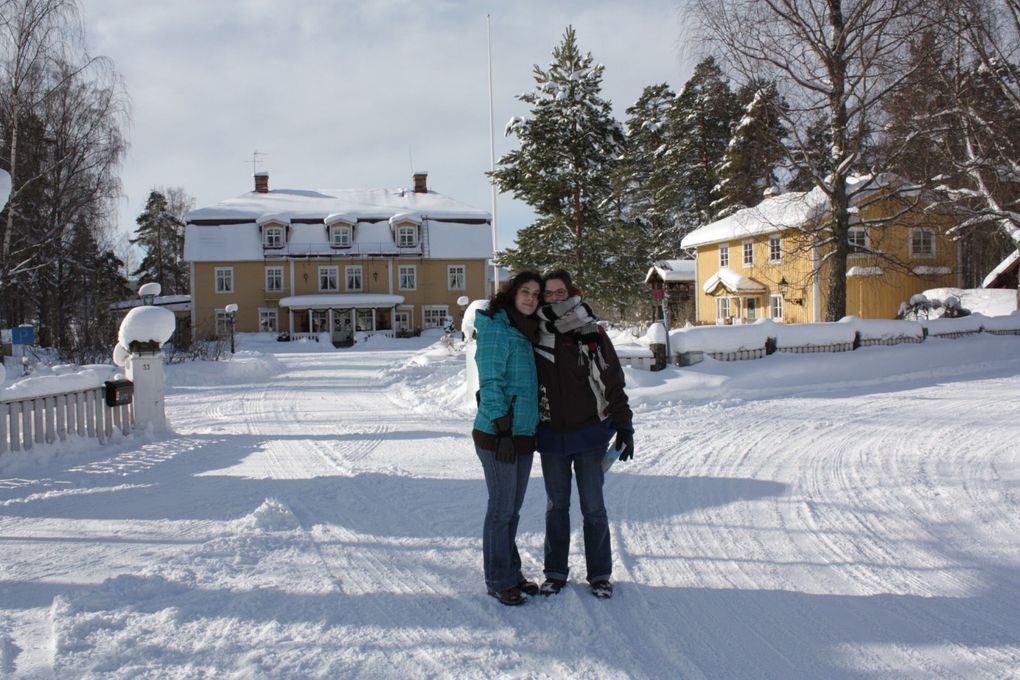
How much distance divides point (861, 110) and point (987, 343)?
20.3 ft

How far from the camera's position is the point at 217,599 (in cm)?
388

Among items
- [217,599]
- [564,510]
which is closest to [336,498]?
[217,599]

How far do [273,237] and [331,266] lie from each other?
398cm

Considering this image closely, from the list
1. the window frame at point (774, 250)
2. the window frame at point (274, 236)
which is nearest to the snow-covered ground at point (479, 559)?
the window frame at point (774, 250)

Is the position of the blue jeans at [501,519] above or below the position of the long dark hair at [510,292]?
below

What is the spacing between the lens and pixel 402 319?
46469 millimetres

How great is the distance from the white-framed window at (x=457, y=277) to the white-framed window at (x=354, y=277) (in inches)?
223

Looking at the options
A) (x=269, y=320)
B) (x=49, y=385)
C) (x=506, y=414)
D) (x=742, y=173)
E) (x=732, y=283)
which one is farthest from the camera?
(x=269, y=320)

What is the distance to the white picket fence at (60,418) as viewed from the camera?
305 inches

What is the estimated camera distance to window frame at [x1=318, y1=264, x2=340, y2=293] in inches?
1786

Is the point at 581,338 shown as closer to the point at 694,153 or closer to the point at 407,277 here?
the point at 694,153

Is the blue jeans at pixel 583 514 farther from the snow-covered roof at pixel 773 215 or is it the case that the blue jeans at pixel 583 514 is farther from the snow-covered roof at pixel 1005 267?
the snow-covered roof at pixel 1005 267

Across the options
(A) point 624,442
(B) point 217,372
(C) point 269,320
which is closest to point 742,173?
(B) point 217,372

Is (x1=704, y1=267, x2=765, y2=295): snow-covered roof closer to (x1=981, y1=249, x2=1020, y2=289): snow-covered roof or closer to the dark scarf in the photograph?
(x1=981, y1=249, x2=1020, y2=289): snow-covered roof
